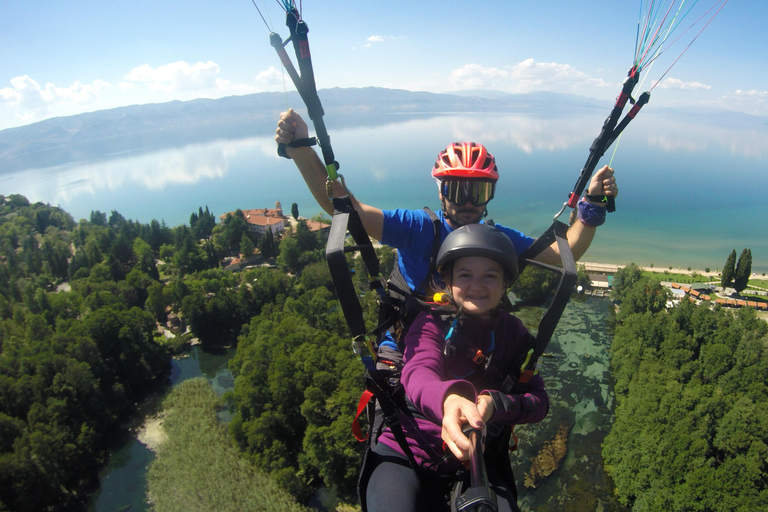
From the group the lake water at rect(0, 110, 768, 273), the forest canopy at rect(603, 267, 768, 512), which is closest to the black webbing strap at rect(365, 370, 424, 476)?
the forest canopy at rect(603, 267, 768, 512)

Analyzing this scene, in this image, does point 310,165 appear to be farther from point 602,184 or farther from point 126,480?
point 126,480

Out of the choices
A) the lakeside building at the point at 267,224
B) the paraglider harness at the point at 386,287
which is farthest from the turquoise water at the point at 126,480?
the lakeside building at the point at 267,224

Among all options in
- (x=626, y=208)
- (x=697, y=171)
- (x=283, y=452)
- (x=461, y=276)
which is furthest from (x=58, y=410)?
(x=697, y=171)

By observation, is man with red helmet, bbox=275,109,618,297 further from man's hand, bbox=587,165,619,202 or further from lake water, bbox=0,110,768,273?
lake water, bbox=0,110,768,273

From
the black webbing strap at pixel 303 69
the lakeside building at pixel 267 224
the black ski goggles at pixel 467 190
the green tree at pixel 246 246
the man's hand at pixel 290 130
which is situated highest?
the black webbing strap at pixel 303 69

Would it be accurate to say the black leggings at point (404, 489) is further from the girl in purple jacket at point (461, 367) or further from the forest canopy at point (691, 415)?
the forest canopy at point (691, 415)

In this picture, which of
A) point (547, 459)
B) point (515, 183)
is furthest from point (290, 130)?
point (515, 183)
